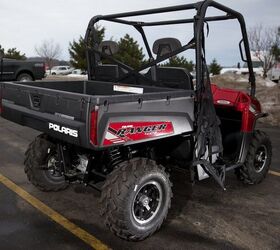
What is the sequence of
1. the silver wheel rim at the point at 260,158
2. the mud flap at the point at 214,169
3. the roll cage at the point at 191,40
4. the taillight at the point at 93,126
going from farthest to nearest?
the silver wheel rim at the point at 260,158 → the mud flap at the point at 214,169 → the roll cage at the point at 191,40 → the taillight at the point at 93,126

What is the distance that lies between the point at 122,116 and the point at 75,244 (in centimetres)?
131

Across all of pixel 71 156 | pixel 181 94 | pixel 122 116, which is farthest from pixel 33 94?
pixel 181 94

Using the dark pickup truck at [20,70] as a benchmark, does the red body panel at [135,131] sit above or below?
above

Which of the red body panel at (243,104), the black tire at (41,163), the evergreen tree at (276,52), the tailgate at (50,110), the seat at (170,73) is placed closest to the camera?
the tailgate at (50,110)

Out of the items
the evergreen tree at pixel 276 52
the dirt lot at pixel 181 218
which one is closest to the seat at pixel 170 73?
the dirt lot at pixel 181 218

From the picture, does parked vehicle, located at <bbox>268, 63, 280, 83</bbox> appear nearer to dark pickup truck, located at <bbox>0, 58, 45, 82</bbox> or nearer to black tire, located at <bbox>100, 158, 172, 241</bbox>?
dark pickup truck, located at <bbox>0, 58, 45, 82</bbox>

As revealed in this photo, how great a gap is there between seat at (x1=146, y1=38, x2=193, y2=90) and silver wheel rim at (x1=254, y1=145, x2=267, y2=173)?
1.57 m

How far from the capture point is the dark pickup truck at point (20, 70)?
15.8m

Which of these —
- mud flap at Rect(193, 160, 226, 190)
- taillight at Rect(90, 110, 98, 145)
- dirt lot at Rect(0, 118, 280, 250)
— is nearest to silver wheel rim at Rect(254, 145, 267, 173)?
dirt lot at Rect(0, 118, 280, 250)

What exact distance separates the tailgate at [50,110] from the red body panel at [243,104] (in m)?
2.34

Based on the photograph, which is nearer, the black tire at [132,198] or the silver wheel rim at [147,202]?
the black tire at [132,198]

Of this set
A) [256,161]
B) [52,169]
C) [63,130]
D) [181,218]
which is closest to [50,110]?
[63,130]

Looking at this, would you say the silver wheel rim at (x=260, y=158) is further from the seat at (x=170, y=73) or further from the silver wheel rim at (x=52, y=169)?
the silver wheel rim at (x=52, y=169)

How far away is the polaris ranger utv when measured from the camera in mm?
3256
